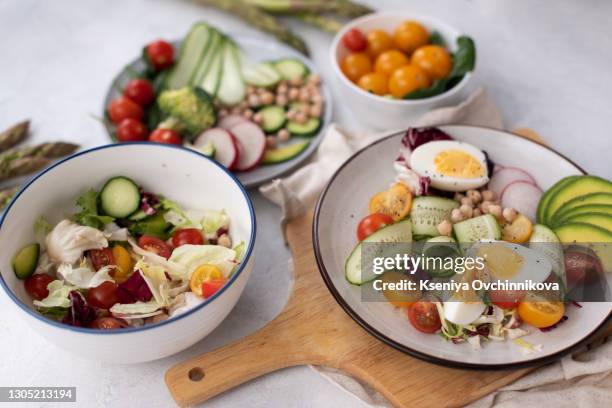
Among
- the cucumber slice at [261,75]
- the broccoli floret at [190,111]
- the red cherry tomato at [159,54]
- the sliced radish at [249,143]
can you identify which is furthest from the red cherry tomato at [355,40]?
the red cherry tomato at [159,54]

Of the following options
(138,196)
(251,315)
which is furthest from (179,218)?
(251,315)

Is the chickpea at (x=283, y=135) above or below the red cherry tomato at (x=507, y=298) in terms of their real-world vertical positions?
below

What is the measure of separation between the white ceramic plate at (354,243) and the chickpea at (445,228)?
1.38 feet

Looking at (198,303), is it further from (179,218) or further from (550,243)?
(550,243)

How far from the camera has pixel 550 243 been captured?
288cm

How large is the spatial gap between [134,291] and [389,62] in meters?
2.01

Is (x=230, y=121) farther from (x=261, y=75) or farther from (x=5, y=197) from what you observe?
(x=5, y=197)

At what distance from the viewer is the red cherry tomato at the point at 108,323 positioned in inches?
102

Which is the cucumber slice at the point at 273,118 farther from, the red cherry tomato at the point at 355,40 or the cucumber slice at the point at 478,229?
the cucumber slice at the point at 478,229

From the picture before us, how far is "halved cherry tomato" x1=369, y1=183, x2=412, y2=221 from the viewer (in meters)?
3.16

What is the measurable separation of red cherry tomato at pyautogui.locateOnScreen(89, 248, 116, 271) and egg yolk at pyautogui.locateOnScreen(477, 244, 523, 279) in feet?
5.33

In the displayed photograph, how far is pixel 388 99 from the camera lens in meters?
3.61

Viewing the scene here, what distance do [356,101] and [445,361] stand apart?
68.6 inches

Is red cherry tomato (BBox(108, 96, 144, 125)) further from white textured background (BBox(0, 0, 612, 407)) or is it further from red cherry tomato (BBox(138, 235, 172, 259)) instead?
red cherry tomato (BBox(138, 235, 172, 259))
